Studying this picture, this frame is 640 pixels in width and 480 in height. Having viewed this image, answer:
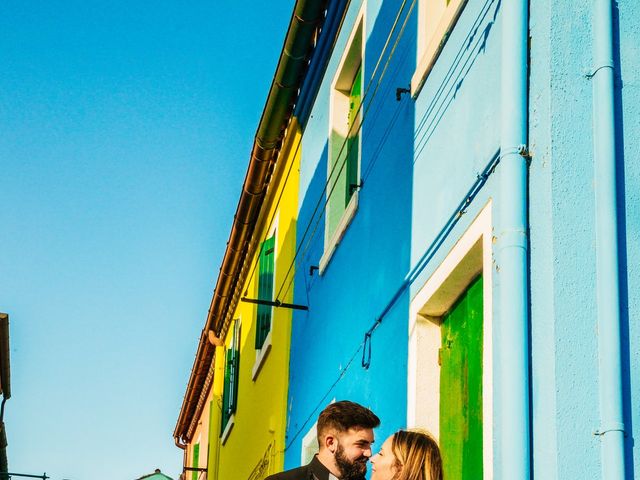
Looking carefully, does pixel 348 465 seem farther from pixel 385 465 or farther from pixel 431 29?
pixel 431 29

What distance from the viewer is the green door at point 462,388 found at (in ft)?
19.1

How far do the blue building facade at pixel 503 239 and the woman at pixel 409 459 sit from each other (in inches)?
9.8

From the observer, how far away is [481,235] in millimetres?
5621

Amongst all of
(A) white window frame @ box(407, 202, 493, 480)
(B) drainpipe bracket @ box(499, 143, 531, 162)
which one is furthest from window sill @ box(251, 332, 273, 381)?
(B) drainpipe bracket @ box(499, 143, 531, 162)

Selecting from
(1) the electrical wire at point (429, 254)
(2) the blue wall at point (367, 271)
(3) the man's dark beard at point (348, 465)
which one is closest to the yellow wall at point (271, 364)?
(2) the blue wall at point (367, 271)

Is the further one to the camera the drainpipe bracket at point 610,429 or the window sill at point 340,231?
the window sill at point 340,231

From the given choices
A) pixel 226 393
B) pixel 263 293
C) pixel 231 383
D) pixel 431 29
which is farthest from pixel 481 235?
pixel 226 393

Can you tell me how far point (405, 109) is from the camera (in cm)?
770

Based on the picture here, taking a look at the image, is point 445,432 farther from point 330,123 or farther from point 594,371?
point 330,123

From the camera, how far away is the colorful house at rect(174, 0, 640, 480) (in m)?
4.78

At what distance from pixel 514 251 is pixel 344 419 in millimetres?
1353

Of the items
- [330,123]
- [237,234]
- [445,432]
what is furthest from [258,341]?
[445,432]

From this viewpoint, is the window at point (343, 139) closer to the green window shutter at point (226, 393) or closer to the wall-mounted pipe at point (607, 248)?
the wall-mounted pipe at point (607, 248)

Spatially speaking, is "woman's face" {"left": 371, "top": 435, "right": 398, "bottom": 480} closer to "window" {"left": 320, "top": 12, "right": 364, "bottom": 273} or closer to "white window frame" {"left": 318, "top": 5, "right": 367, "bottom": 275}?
"white window frame" {"left": 318, "top": 5, "right": 367, "bottom": 275}
